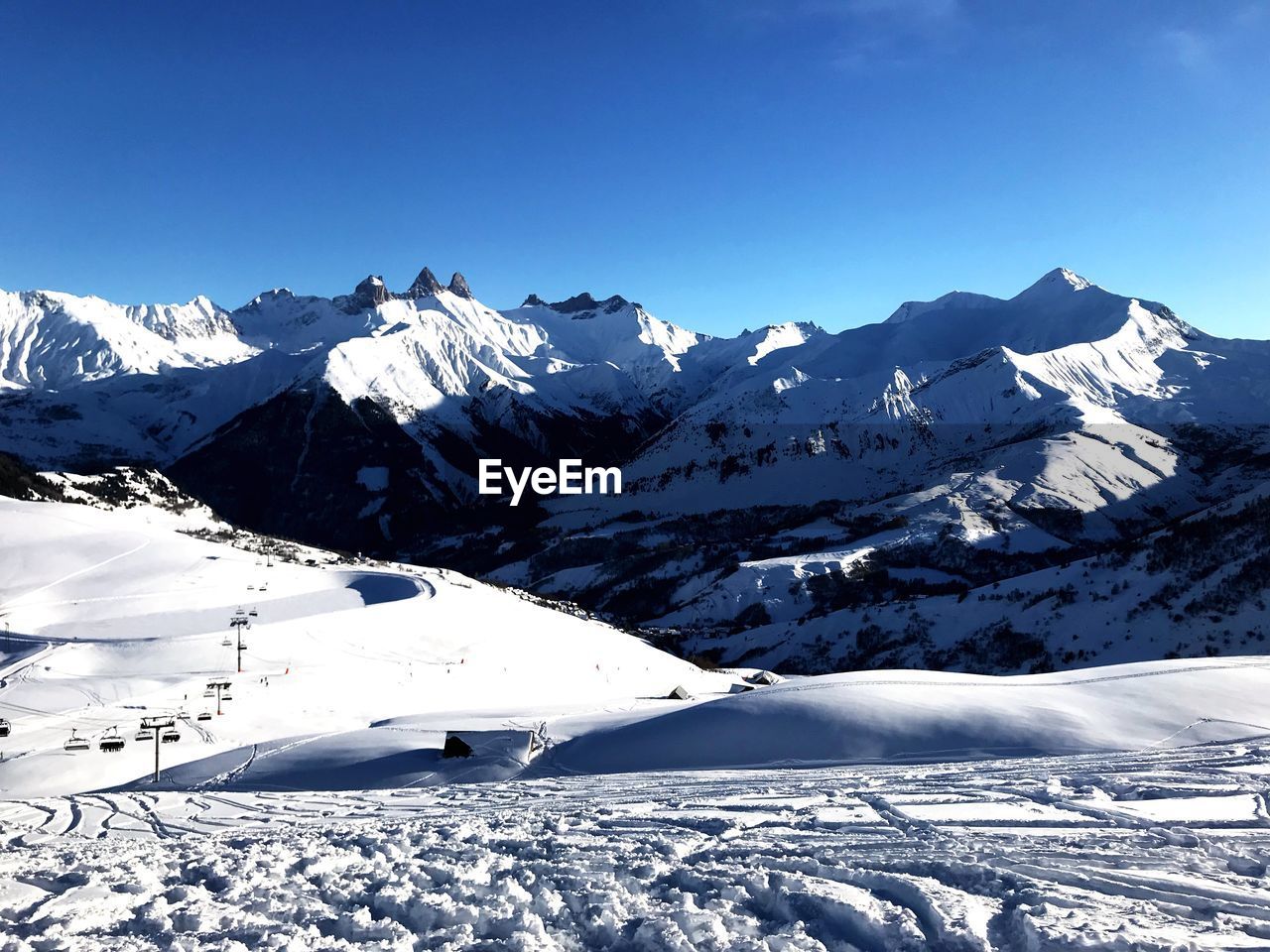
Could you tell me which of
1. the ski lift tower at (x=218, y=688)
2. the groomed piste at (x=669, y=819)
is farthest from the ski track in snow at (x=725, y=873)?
the ski lift tower at (x=218, y=688)

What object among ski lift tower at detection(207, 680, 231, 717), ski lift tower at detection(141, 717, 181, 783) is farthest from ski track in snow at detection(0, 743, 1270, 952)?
ski lift tower at detection(207, 680, 231, 717)

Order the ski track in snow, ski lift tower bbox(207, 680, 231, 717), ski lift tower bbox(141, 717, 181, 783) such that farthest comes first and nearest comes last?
ski lift tower bbox(207, 680, 231, 717)
ski lift tower bbox(141, 717, 181, 783)
the ski track in snow

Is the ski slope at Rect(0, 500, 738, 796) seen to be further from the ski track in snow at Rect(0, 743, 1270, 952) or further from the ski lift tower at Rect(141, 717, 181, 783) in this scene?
the ski track in snow at Rect(0, 743, 1270, 952)

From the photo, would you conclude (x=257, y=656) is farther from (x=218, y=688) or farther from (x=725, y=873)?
(x=725, y=873)

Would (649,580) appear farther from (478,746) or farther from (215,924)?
(215,924)

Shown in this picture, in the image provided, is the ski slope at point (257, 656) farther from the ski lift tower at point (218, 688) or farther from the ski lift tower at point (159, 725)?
the ski lift tower at point (159, 725)

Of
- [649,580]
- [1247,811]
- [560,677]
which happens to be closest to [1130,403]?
[649,580]

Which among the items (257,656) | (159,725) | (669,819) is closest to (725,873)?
(669,819)

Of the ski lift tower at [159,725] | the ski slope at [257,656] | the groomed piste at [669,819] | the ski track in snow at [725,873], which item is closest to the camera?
the ski track in snow at [725,873]

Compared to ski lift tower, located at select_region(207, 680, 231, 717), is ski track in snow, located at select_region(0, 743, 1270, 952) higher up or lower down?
higher up
